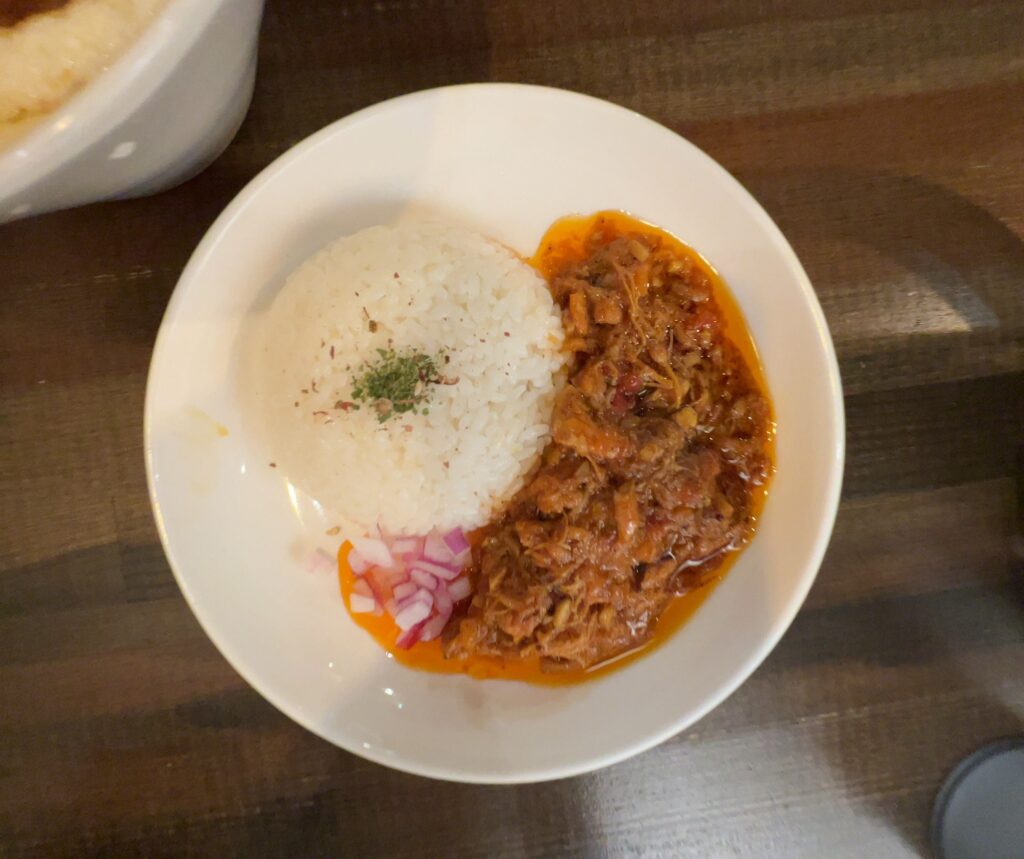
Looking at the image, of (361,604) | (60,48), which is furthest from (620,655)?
(60,48)

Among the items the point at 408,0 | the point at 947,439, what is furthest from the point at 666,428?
the point at 408,0

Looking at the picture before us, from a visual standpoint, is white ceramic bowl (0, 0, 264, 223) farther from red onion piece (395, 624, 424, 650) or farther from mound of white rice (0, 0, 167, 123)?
red onion piece (395, 624, 424, 650)

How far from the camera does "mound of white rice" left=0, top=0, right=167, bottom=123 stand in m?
0.90

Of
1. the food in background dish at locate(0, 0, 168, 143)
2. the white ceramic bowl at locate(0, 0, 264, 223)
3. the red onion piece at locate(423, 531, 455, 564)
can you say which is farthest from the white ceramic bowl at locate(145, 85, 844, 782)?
the food in background dish at locate(0, 0, 168, 143)

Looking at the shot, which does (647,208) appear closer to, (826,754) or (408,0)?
(408,0)

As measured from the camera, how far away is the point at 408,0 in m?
2.04

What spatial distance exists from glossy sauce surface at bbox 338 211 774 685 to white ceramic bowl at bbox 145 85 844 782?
0.03m

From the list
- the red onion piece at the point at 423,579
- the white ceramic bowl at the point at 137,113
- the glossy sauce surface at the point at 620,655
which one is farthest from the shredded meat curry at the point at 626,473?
the white ceramic bowl at the point at 137,113

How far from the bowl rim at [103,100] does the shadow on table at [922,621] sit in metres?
1.72

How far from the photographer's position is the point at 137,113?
98 cm

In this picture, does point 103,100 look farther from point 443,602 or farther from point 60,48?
point 443,602

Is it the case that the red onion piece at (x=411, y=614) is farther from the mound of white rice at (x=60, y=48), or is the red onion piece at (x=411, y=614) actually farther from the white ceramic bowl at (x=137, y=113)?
the mound of white rice at (x=60, y=48)

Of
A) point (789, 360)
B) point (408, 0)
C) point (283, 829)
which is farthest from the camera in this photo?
point (283, 829)

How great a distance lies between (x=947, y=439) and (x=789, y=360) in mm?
716
